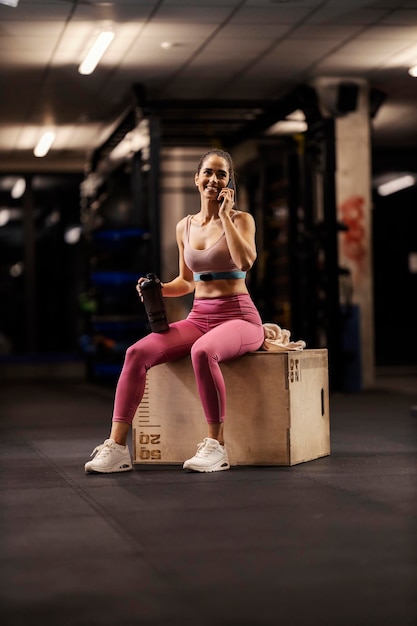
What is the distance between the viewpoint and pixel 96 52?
10.1m

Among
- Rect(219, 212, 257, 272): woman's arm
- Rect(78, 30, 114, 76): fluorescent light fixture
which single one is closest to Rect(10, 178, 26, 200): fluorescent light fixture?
Rect(78, 30, 114, 76): fluorescent light fixture

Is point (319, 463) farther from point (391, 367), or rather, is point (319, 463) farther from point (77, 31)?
point (391, 367)

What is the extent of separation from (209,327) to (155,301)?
11.2 inches

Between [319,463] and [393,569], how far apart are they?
94.3 inches

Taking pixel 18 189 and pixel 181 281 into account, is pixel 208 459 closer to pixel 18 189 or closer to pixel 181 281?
pixel 181 281

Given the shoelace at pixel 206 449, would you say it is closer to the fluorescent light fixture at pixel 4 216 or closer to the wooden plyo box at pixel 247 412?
the wooden plyo box at pixel 247 412

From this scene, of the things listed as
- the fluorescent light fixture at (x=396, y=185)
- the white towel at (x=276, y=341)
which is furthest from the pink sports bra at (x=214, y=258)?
the fluorescent light fixture at (x=396, y=185)

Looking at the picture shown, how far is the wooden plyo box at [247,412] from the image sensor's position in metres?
5.20

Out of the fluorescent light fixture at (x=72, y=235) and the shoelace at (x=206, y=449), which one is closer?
the shoelace at (x=206, y=449)

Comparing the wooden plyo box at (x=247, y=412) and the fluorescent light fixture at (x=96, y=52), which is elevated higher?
the fluorescent light fixture at (x=96, y=52)

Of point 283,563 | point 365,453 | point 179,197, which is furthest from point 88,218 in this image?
point 283,563

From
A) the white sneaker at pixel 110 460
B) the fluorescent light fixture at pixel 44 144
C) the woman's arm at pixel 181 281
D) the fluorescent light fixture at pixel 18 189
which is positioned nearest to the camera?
the white sneaker at pixel 110 460

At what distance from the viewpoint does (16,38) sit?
9875mm

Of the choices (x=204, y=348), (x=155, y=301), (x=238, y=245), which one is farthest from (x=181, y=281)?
(x=204, y=348)
